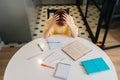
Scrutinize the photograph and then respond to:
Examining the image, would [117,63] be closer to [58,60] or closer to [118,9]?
[118,9]

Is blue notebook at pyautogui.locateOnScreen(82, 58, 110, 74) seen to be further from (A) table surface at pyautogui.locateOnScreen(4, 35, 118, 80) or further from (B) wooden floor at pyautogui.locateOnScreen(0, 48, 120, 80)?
(B) wooden floor at pyautogui.locateOnScreen(0, 48, 120, 80)

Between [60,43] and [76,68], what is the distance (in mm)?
364

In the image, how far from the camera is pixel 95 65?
121cm

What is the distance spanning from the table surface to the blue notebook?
3cm

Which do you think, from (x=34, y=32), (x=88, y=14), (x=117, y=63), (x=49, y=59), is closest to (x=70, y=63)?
(x=49, y=59)

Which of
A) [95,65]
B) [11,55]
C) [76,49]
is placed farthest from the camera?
[11,55]

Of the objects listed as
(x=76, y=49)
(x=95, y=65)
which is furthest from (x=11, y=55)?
(x=95, y=65)

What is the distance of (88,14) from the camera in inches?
122

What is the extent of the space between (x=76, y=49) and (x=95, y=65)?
0.82 feet

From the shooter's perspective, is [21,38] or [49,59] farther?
[21,38]

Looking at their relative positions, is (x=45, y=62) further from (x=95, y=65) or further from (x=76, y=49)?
(x=95, y=65)

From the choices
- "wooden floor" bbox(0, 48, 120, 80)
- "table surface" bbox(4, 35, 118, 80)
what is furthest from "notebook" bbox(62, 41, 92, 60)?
"wooden floor" bbox(0, 48, 120, 80)

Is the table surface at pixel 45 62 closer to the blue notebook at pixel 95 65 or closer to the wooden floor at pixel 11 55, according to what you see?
the blue notebook at pixel 95 65

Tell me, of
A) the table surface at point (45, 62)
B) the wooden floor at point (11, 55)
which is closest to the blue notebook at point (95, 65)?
the table surface at point (45, 62)
